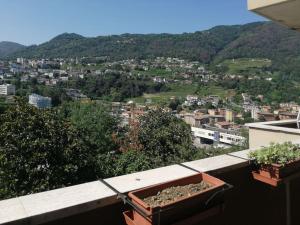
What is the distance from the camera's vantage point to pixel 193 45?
12512cm

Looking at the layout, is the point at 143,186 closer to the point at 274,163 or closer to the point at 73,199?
the point at 73,199

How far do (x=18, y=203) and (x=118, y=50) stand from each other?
129m

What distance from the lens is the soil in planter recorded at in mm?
1413

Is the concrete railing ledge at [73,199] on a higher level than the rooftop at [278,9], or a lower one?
lower

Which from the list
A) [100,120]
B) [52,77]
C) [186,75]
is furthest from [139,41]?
[100,120]

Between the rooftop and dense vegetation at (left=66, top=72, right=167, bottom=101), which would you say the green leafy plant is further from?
dense vegetation at (left=66, top=72, right=167, bottom=101)

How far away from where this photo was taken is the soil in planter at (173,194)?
141cm

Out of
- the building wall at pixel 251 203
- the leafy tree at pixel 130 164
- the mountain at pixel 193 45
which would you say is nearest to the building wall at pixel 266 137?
the building wall at pixel 251 203

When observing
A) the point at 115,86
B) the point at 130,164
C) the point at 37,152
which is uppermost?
the point at 115,86

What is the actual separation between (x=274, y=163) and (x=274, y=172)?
58 mm

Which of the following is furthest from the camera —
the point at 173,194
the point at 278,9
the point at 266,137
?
the point at 266,137

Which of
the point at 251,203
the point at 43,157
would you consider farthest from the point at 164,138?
the point at 251,203

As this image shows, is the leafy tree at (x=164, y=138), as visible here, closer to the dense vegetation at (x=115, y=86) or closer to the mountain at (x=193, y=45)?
the dense vegetation at (x=115, y=86)

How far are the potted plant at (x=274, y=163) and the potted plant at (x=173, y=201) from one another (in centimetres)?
57
